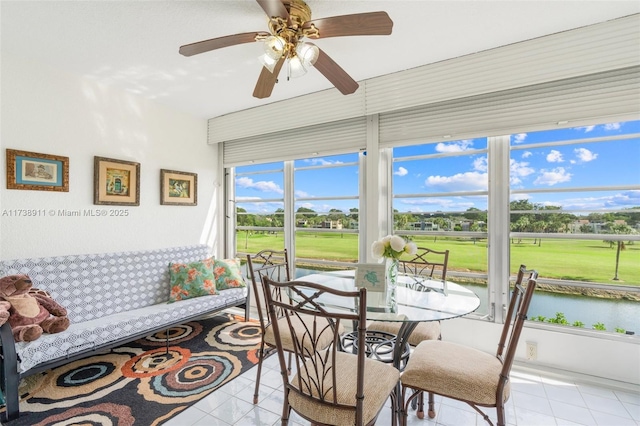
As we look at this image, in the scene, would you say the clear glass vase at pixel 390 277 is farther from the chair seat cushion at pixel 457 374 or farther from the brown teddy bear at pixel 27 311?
the brown teddy bear at pixel 27 311

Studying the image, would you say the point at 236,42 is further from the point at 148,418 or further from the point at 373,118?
the point at 148,418

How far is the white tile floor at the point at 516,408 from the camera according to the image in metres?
1.87

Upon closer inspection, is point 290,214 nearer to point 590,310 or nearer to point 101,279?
point 101,279

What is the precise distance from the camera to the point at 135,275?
2984 millimetres

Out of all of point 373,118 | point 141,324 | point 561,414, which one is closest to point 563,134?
point 373,118

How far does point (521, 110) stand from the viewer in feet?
8.14

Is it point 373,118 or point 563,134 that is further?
point 373,118

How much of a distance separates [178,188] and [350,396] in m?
3.26

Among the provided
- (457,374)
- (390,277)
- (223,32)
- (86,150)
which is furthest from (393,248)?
(86,150)

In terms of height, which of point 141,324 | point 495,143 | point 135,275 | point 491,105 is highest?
point 491,105

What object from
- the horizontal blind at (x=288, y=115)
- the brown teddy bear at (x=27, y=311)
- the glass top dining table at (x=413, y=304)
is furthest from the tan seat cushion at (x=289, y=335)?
the horizontal blind at (x=288, y=115)

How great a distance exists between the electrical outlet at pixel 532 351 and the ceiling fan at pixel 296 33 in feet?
8.53

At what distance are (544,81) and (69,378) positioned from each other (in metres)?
Answer: 4.29

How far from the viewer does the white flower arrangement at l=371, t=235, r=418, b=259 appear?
6.67 feet
